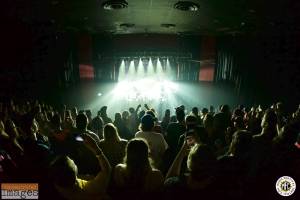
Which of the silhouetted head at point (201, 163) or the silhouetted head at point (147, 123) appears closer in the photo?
the silhouetted head at point (201, 163)

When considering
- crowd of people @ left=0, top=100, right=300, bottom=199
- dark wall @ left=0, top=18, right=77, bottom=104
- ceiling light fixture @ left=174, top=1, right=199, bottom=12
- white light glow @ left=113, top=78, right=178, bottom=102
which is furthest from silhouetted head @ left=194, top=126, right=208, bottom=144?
white light glow @ left=113, top=78, right=178, bottom=102

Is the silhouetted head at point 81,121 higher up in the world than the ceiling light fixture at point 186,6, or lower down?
lower down

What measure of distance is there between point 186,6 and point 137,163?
6138 millimetres

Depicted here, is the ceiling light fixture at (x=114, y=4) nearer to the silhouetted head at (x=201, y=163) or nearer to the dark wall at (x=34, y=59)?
the dark wall at (x=34, y=59)

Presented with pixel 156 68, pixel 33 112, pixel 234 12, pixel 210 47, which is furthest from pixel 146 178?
pixel 156 68

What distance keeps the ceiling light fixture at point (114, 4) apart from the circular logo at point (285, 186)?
5.98m

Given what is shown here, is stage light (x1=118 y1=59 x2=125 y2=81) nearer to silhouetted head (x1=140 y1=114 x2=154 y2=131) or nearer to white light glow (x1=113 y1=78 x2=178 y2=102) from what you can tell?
white light glow (x1=113 y1=78 x2=178 y2=102)

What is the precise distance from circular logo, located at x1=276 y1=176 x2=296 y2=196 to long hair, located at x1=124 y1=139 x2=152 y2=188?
45.2 inches

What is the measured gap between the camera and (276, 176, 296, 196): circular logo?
2787 mm

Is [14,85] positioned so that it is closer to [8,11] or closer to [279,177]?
[8,11]

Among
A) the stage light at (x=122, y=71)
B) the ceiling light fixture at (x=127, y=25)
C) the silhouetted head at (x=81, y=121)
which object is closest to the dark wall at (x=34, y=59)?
the ceiling light fixture at (x=127, y=25)

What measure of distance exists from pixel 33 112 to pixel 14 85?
808 centimetres

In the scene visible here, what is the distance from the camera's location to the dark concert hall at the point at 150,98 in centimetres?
258

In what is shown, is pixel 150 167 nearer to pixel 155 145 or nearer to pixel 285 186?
pixel 285 186
